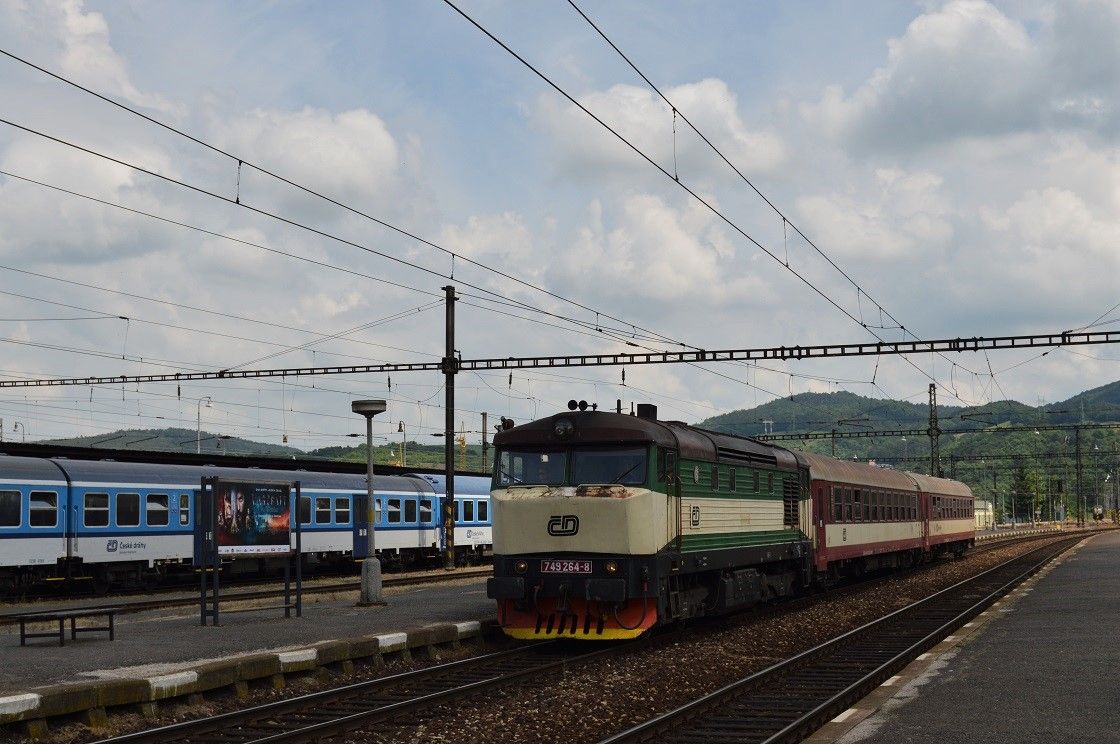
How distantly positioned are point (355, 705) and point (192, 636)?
18.1ft

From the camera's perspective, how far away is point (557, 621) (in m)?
18.2

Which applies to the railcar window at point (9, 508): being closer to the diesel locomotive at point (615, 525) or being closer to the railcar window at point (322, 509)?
the railcar window at point (322, 509)

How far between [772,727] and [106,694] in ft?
21.8

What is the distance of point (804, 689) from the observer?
14.3 m

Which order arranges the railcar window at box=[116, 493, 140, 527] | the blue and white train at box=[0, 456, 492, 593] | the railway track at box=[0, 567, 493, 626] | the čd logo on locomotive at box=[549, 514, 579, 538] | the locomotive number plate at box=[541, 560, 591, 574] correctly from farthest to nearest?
the railcar window at box=[116, 493, 140, 527] → the blue and white train at box=[0, 456, 492, 593] → the railway track at box=[0, 567, 493, 626] → the čd logo on locomotive at box=[549, 514, 579, 538] → the locomotive number plate at box=[541, 560, 591, 574]

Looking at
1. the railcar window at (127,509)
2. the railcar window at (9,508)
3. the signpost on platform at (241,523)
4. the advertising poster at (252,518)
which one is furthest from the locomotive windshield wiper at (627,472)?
the railcar window at (127,509)

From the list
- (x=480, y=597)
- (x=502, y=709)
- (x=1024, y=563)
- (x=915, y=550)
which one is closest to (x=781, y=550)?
(x=480, y=597)

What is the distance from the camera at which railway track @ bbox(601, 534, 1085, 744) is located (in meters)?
11.7

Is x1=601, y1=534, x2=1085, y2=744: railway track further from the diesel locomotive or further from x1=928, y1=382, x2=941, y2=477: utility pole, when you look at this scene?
x1=928, y1=382, x2=941, y2=477: utility pole

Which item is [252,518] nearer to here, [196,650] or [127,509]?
[196,650]

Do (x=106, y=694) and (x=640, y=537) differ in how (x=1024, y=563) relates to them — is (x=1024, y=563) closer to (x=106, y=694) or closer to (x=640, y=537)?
(x=640, y=537)

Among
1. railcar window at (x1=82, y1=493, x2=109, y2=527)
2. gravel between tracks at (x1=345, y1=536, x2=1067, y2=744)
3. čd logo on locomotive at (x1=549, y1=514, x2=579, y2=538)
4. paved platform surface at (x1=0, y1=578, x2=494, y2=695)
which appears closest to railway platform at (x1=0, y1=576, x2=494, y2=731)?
paved platform surface at (x1=0, y1=578, x2=494, y2=695)

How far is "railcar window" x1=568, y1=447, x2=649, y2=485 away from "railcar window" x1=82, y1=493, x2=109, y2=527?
1485 centimetres

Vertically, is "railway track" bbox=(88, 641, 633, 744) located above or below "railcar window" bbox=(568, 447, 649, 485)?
below
